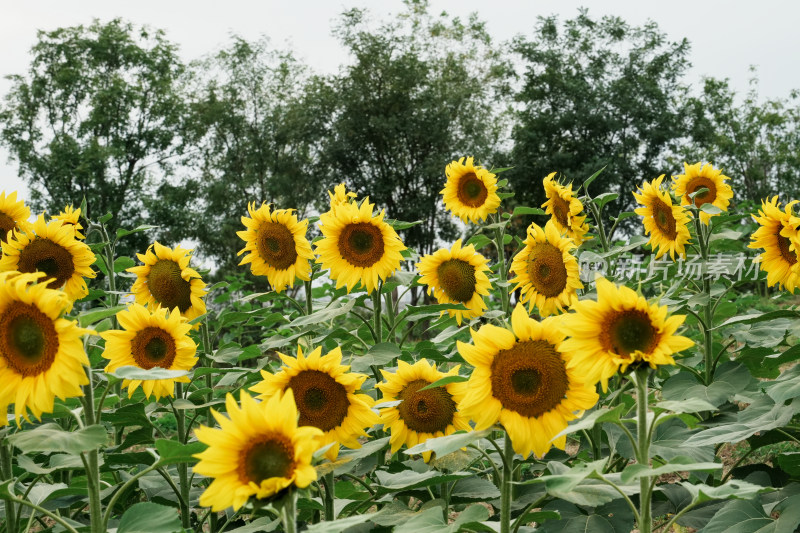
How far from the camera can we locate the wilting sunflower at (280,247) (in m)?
2.85

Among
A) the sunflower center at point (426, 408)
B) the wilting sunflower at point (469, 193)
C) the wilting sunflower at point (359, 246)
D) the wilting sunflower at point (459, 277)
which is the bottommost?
the sunflower center at point (426, 408)

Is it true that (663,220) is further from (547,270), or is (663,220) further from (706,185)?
(547,270)

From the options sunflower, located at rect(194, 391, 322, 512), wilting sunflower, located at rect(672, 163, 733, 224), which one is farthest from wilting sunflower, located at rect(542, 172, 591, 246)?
sunflower, located at rect(194, 391, 322, 512)

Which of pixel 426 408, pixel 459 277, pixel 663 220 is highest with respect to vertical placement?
pixel 663 220

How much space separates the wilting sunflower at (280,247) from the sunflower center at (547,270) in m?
0.85

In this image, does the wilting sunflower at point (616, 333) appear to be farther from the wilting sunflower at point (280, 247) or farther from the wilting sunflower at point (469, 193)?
the wilting sunflower at point (469, 193)

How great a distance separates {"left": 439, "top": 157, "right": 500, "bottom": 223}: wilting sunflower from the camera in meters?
3.49

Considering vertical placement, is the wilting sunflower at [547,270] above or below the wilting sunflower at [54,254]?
below

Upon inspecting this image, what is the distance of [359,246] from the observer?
2619mm

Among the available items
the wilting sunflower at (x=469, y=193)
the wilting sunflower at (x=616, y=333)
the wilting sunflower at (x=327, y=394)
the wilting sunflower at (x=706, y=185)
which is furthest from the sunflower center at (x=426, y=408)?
the wilting sunflower at (x=706, y=185)

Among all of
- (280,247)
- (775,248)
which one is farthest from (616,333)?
(280,247)

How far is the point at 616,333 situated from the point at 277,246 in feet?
5.61

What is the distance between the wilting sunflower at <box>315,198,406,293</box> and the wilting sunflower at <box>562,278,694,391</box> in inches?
46.5

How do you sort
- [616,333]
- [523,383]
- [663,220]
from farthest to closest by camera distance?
[663,220], [523,383], [616,333]
